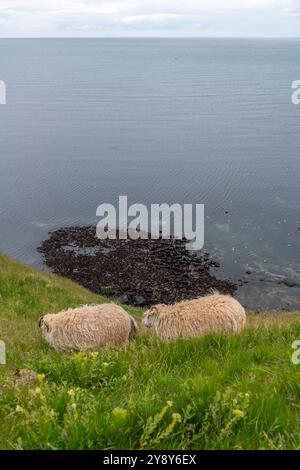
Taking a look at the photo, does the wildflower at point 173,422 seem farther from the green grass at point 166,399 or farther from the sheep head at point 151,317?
the sheep head at point 151,317

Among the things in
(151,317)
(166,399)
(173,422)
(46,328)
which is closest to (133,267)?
(46,328)

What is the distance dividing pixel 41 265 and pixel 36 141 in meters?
48.5

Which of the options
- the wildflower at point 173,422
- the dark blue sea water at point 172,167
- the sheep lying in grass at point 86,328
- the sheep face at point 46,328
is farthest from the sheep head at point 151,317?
the dark blue sea water at point 172,167

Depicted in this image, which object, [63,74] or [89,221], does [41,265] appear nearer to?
[89,221]

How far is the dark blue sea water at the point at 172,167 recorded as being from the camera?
4983cm

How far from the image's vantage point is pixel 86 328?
12.4m

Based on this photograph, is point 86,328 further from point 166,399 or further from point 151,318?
point 166,399

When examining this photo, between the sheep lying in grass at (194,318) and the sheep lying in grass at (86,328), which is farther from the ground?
the sheep lying in grass at (194,318)

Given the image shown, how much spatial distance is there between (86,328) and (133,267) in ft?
113

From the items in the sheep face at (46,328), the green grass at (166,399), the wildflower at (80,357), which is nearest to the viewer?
the green grass at (166,399)

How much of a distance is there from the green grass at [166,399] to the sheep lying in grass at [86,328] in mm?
4056

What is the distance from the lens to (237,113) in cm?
10794

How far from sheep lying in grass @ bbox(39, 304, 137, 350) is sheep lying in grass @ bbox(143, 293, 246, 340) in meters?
0.68

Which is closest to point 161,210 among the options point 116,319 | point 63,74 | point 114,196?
point 114,196
